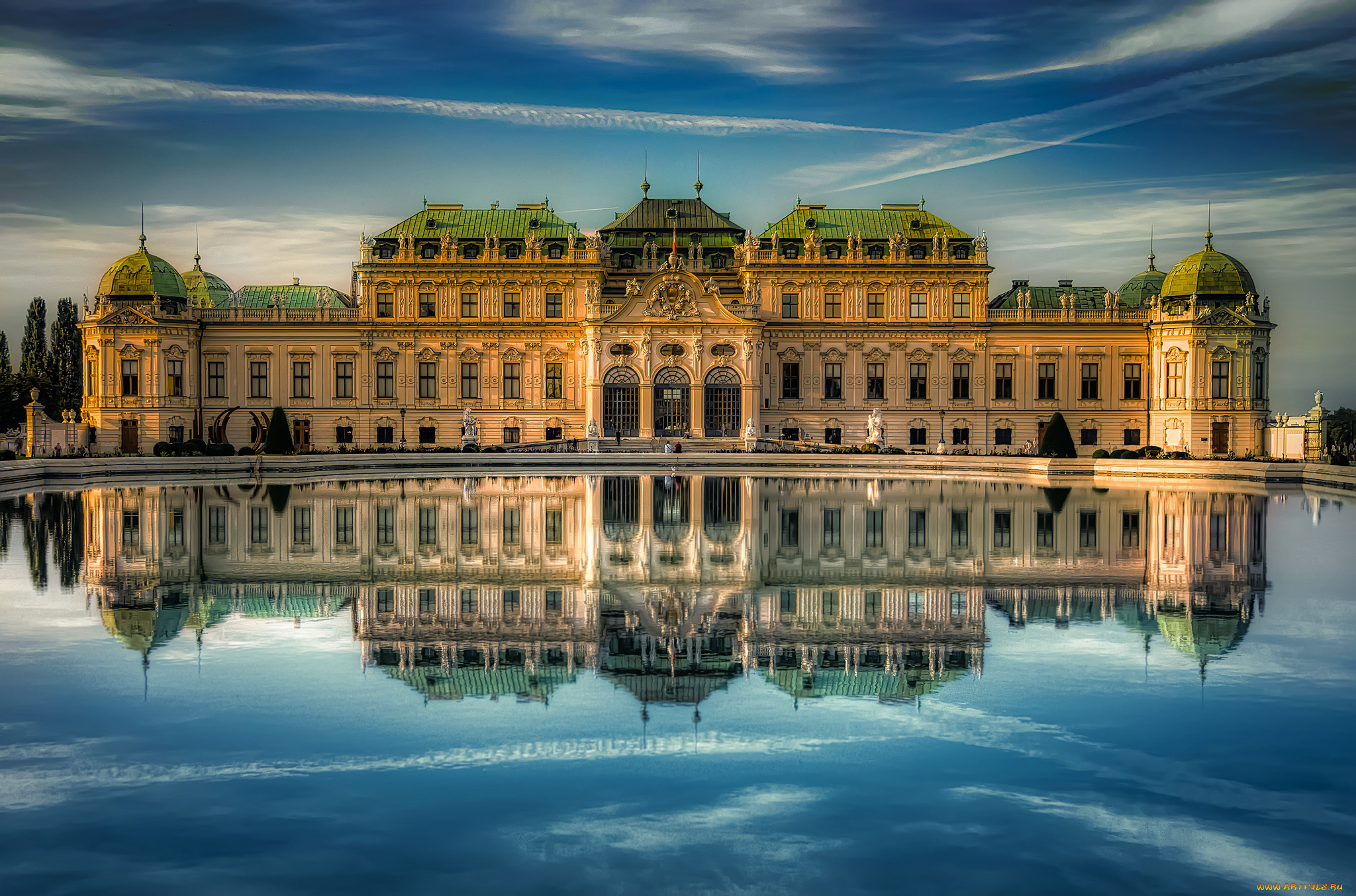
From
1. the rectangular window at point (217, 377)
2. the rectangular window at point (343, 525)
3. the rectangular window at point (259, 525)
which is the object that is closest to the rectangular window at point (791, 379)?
the rectangular window at point (217, 377)

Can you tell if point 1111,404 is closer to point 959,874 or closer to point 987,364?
point 987,364

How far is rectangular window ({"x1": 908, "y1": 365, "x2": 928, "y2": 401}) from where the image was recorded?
74.1 metres

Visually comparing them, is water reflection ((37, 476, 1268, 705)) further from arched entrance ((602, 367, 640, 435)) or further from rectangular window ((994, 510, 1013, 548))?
arched entrance ((602, 367, 640, 435))

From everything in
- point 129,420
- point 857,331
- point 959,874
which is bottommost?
point 959,874

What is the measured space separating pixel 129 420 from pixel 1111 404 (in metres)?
60.7

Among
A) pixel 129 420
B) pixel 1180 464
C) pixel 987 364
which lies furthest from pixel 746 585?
pixel 129 420

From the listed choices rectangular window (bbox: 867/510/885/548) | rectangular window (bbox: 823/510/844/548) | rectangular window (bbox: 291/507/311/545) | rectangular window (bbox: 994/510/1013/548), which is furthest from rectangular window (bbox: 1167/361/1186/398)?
rectangular window (bbox: 291/507/311/545)

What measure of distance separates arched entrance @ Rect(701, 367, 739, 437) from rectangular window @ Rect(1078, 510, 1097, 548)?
3875 centimetres

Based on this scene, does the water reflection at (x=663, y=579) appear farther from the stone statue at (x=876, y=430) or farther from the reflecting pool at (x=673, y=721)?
the stone statue at (x=876, y=430)

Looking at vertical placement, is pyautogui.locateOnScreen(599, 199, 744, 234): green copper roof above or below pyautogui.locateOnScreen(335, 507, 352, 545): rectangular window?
above

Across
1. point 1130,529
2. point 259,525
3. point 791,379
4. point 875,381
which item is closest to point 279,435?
point 791,379

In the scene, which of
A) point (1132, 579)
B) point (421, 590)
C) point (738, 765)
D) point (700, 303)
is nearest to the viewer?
point (738, 765)

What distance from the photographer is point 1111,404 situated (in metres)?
73.6

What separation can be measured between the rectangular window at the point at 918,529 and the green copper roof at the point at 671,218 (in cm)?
4787
